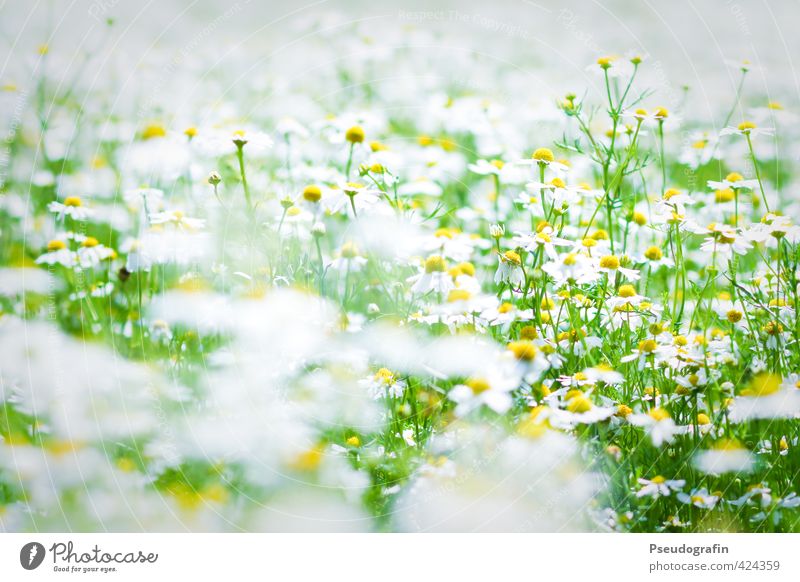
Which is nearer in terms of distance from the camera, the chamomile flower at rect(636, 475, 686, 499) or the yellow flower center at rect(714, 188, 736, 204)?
the chamomile flower at rect(636, 475, 686, 499)

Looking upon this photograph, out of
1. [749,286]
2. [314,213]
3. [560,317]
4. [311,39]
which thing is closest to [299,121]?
[311,39]

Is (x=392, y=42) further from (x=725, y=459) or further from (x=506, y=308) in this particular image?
(x=725, y=459)

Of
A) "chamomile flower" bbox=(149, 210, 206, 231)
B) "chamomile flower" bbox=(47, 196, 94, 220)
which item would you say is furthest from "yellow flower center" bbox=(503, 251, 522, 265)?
"chamomile flower" bbox=(47, 196, 94, 220)

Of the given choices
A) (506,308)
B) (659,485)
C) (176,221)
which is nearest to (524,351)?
(506,308)

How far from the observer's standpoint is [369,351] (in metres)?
0.75

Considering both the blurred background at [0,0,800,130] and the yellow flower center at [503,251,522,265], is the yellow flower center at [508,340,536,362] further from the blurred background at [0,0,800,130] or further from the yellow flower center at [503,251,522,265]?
the blurred background at [0,0,800,130]

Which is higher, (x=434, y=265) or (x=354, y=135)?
(x=354, y=135)

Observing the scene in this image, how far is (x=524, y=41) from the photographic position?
1.01 meters

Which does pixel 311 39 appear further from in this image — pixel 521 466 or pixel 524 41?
pixel 521 466

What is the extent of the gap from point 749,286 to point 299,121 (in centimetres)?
59
